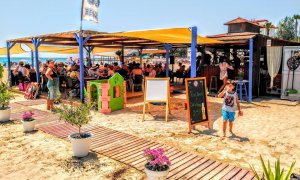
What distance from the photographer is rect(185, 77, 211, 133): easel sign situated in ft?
19.4

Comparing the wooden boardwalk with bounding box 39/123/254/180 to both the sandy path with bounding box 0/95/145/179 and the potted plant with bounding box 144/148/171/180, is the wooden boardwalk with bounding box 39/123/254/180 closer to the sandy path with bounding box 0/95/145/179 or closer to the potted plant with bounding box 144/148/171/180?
the sandy path with bounding box 0/95/145/179

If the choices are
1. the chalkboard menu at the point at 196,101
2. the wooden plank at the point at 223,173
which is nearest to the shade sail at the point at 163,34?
the chalkboard menu at the point at 196,101

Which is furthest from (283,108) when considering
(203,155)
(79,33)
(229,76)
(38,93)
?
(38,93)

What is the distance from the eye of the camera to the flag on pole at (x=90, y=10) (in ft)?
29.5

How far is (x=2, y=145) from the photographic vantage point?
5199mm

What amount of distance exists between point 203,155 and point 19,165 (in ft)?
10.1

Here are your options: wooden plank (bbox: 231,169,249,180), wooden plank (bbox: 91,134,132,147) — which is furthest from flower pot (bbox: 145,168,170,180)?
wooden plank (bbox: 91,134,132,147)

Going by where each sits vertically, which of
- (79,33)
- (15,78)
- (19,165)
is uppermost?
(79,33)

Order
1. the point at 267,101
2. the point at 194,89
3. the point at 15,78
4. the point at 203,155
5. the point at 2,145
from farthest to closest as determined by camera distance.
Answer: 1. the point at 15,78
2. the point at 267,101
3. the point at 194,89
4. the point at 2,145
5. the point at 203,155

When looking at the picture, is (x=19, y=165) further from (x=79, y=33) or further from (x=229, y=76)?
(x=229, y=76)

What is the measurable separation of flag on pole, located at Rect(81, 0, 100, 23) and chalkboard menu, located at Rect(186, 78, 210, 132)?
4932 mm

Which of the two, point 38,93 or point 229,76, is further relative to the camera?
point 229,76

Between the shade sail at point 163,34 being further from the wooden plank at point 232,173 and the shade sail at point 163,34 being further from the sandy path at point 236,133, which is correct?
the wooden plank at point 232,173

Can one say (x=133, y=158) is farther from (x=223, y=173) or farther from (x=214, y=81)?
(x=214, y=81)
